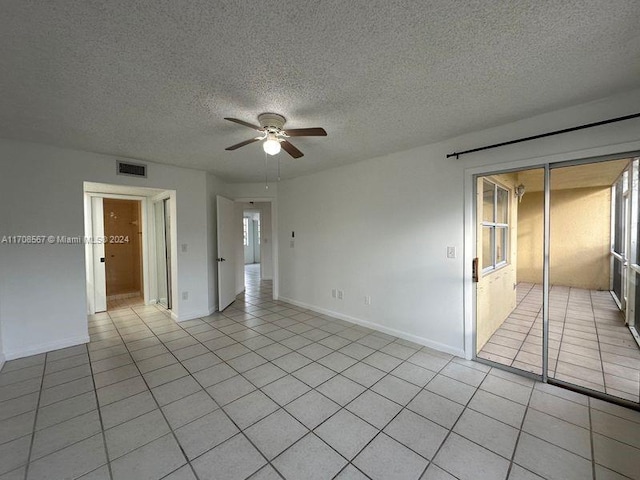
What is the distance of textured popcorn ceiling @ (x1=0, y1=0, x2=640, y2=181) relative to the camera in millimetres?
1289

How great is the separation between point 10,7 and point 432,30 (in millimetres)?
2072

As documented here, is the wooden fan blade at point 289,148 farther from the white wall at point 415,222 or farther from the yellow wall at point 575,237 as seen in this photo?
the yellow wall at point 575,237

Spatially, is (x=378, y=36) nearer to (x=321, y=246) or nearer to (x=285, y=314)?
(x=321, y=246)

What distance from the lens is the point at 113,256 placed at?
5.64 meters

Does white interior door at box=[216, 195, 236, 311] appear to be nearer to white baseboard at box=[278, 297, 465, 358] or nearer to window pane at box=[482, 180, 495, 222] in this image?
white baseboard at box=[278, 297, 465, 358]

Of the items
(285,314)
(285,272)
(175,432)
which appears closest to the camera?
(175,432)

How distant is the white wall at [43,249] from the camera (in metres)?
2.92

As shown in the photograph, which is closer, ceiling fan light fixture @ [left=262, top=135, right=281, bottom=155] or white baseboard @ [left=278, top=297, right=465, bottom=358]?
ceiling fan light fixture @ [left=262, top=135, right=281, bottom=155]

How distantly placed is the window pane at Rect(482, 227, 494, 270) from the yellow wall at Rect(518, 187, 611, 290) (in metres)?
0.68

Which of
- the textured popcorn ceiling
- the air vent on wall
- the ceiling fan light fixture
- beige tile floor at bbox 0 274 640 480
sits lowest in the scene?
beige tile floor at bbox 0 274 640 480

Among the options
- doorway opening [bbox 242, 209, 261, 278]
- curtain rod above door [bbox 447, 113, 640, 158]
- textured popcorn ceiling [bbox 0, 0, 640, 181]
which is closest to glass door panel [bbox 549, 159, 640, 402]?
curtain rod above door [bbox 447, 113, 640, 158]

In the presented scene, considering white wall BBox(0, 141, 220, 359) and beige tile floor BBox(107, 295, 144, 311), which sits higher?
white wall BBox(0, 141, 220, 359)

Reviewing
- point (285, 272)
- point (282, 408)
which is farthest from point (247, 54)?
point (285, 272)

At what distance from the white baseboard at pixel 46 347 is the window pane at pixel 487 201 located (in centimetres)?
522
